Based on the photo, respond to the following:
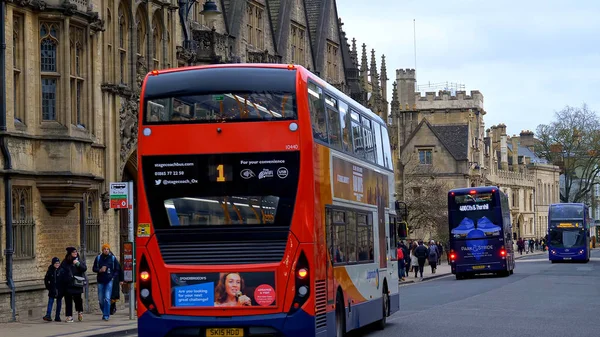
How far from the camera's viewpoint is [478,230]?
153 ft

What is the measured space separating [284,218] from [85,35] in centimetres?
1332

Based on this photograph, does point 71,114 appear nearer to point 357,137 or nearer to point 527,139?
point 357,137

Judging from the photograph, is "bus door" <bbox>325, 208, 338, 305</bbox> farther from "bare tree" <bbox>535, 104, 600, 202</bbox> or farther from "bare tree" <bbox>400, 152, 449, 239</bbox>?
"bare tree" <bbox>535, 104, 600, 202</bbox>

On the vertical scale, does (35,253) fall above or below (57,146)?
below

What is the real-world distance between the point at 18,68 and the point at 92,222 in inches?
206

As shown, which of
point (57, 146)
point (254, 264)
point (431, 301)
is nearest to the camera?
point (254, 264)

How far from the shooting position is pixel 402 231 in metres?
25.5

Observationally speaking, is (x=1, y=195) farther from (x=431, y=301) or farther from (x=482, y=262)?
(x=482, y=262)

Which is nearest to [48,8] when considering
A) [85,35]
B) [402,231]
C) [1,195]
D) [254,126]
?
[85,35]

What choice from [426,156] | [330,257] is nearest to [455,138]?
[426,156]

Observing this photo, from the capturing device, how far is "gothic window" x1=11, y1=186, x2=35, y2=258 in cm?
2533

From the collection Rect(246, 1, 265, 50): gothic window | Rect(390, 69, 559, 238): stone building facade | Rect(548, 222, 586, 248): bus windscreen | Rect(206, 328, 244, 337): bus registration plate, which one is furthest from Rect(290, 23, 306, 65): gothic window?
Rect(206, 328, 244, 337): bus registration plate

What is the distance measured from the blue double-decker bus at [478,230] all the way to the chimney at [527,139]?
96298 millimetres

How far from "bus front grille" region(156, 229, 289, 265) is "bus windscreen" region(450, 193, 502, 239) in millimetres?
31460
